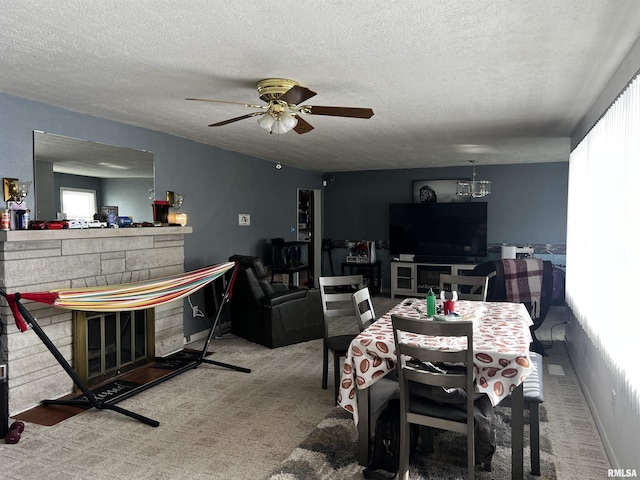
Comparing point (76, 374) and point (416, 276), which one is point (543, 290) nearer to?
point (416, 276)

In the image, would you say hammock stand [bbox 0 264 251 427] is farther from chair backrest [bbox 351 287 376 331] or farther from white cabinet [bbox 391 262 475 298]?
white cabinet [bbox 391 262 475 298]

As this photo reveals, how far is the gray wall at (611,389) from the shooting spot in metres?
2.25

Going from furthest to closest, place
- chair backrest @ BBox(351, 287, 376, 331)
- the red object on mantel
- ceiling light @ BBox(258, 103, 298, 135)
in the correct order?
the red object on mantel, chair backrest @ BBox(351, 287, 376, 331), ceiling light @ BBox(258, 103, 298, 135)

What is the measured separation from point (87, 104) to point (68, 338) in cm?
189

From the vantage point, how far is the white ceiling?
6.41 ft

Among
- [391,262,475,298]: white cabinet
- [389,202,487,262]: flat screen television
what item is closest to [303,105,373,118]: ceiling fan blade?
[391,262,475,298]: white cabinet

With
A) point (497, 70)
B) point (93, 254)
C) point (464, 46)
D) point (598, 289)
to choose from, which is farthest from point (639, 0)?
point (93, 254)

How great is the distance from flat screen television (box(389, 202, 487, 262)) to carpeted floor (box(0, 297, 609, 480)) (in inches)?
151

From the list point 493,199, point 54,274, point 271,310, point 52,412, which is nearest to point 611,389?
point 271,310

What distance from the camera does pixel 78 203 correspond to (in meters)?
3.87

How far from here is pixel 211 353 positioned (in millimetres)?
4816

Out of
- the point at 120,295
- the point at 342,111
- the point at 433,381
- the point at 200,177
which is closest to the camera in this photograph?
the point at 433,381

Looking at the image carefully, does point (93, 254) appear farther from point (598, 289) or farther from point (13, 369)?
point (598, 289)

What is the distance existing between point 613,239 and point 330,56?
6.40 ft
